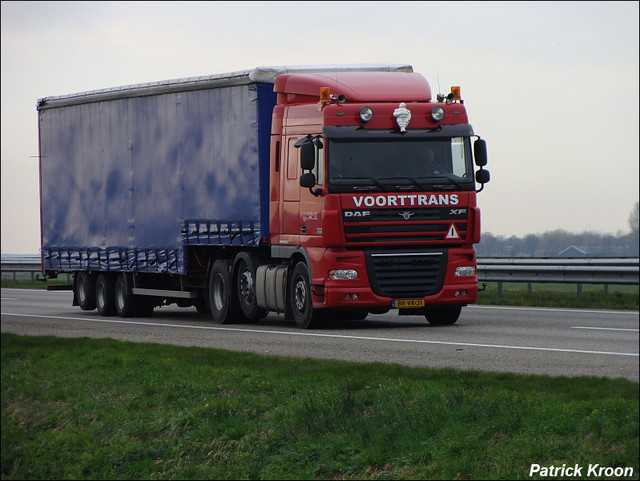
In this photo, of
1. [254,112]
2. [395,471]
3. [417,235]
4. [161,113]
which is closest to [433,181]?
[417,235]

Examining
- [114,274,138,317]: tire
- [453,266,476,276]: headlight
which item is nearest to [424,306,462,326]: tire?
[453,266,476,276]: headlight

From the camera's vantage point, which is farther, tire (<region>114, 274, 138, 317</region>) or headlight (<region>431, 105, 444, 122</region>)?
tire (<region>114, 274, 138, 317</region>)

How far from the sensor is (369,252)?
50.4 ft

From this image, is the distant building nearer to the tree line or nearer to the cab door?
the tree line

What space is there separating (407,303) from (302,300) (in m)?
1.90

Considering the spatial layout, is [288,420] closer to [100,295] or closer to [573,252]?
[573,252]

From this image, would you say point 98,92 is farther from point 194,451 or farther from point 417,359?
point 194,451

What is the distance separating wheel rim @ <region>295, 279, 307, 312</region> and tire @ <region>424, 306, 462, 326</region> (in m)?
1.98

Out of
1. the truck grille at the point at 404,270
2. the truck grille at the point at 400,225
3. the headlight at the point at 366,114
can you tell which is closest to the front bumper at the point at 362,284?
the truck grille at the point at 404,270

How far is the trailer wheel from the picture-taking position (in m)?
22.6

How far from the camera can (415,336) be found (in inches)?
581

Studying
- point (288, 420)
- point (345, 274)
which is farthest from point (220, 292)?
point (288, 420)

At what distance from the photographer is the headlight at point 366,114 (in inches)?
609

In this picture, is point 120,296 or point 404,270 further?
point 120,296
